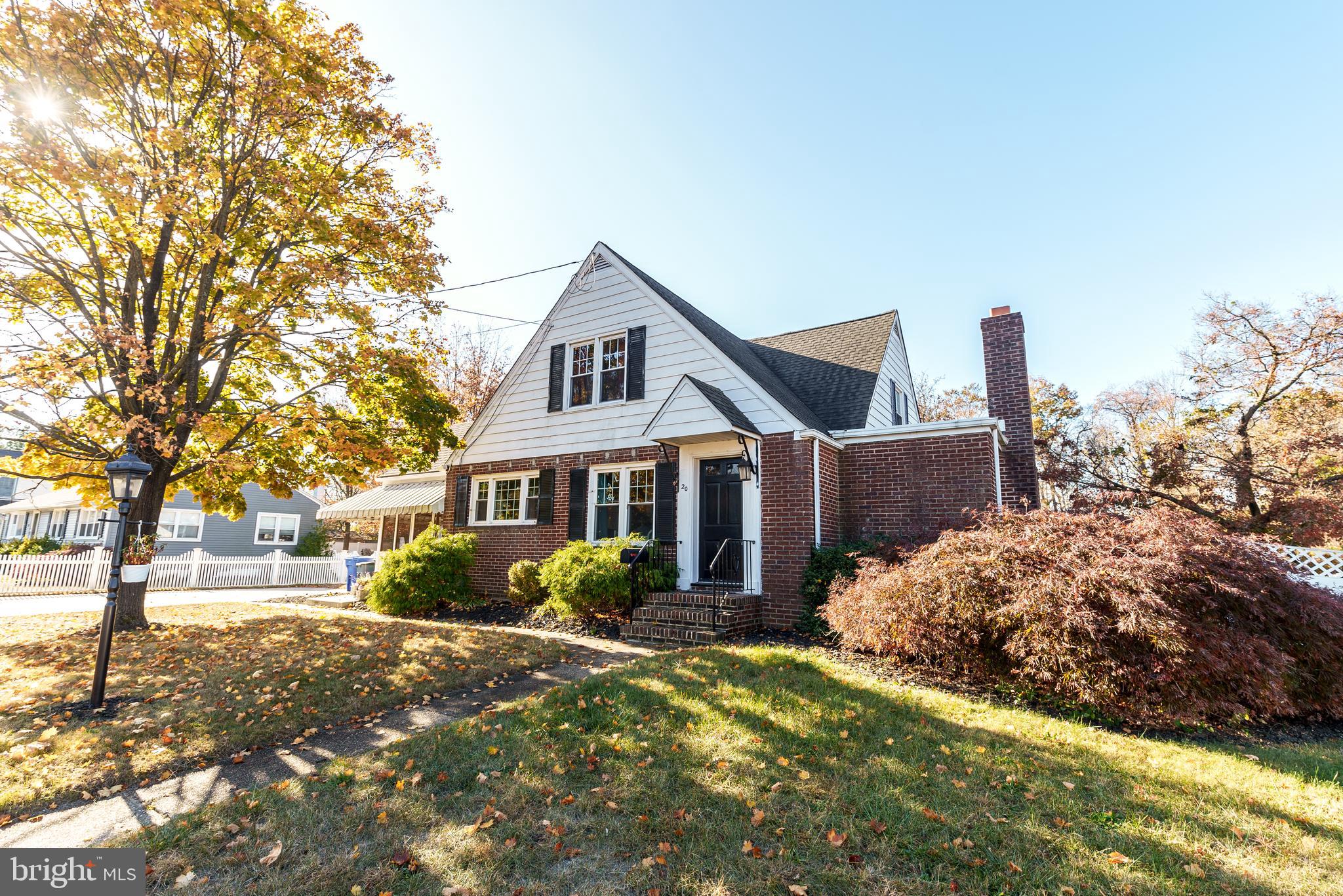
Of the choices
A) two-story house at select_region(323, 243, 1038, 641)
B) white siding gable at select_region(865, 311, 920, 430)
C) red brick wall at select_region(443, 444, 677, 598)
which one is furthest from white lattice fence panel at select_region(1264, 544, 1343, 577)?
red brick wall at select_region(443, 444, 677, 598)

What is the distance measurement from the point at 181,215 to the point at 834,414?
1199 centimetres

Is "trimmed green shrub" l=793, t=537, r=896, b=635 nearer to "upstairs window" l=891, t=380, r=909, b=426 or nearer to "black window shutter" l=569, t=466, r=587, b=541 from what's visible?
"black window shutter" l=569, t=466, r=587, b=541

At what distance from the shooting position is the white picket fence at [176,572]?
1579 centimetres

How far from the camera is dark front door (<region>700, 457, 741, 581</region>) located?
36.1 ft

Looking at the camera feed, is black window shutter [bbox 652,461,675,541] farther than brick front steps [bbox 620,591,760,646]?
Yes

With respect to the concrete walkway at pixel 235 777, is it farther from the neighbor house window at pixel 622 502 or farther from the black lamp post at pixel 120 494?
the neighbor house window at pixel 622 502

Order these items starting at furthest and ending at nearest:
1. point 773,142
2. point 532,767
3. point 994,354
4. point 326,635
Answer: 1. point 994,354
2. point 773,142
3. point 326,635
4. point 532,767

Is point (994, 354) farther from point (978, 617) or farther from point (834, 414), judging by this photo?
point (978, 617)

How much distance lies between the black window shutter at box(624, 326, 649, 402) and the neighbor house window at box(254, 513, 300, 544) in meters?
25.2

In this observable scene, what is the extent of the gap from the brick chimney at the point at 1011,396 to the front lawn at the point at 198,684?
9.40m

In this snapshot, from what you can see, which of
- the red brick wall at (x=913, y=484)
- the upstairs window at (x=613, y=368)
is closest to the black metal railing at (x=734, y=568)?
the red brick wall at (x=913, y=484)

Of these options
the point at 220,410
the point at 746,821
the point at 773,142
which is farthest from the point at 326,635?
the point at 773,142

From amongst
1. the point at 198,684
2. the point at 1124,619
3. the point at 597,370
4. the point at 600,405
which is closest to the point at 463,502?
the point at 600,405

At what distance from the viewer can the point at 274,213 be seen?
9.74m
